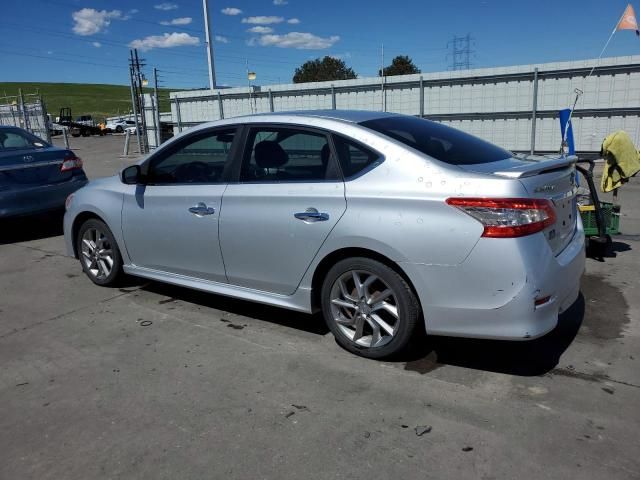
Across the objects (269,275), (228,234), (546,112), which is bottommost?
(269,275)

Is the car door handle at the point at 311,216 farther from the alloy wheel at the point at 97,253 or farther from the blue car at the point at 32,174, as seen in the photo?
the blue car at the point at 32,174

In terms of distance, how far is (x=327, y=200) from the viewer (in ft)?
11.6

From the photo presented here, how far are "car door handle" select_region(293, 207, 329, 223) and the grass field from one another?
73930 mm

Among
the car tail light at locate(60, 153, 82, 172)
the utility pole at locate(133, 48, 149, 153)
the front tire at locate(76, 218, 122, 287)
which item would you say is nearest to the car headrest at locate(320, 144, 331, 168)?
the front tire at locate(76, 218, 122, 287)

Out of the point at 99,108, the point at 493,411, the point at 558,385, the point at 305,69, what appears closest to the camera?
the point at 493,411

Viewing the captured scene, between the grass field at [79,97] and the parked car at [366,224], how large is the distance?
2872 inches

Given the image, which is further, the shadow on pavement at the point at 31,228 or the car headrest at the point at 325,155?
the shadow on pavement at the point at 31,228

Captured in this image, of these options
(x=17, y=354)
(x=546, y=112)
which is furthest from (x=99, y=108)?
(x=17, y=354)

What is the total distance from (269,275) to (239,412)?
1156 millimetres

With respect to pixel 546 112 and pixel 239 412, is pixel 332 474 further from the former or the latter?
pixel 546 112

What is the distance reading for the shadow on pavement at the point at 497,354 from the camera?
346cm

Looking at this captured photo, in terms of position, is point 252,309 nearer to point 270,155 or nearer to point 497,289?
point 270,155

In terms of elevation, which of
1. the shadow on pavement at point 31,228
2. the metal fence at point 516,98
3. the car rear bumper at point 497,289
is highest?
the metal fence at point 516,98

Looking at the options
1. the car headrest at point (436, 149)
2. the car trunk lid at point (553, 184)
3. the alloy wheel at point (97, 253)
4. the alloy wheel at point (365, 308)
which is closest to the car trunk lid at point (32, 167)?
A: the alloy wheel at point (97, 253)
